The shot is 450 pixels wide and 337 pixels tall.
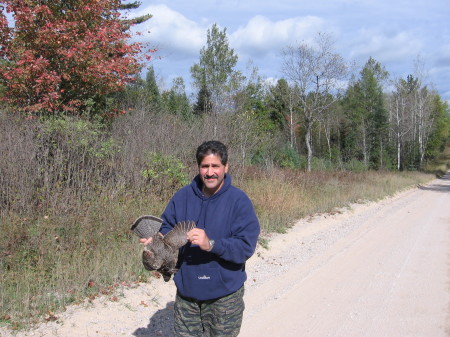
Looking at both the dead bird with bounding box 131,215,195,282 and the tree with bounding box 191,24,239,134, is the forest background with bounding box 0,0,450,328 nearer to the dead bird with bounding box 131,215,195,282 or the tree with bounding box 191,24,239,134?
the dead bird with bounding box 131,215,195,282

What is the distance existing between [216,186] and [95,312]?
2864mm

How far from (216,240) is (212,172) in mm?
469

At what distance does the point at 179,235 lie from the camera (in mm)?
2799

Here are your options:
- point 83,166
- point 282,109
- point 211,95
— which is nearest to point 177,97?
point 211,95

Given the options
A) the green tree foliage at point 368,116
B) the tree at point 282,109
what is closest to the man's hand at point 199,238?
the tree at point 282,109

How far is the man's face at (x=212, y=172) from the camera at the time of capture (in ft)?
9.72

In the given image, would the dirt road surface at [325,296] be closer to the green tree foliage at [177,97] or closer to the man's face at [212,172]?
the man's face at [212,172]

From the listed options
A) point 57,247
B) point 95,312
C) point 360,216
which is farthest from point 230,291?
point 360,216

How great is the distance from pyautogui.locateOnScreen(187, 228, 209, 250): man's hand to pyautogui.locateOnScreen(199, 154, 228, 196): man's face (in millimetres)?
375

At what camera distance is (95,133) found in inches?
336

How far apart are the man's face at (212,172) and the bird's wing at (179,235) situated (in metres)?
0.30

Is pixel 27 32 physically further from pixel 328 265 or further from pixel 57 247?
pixel 328 265

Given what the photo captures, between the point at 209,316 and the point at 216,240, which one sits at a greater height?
the point at 216,240

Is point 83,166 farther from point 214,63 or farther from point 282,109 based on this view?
point 282,109
